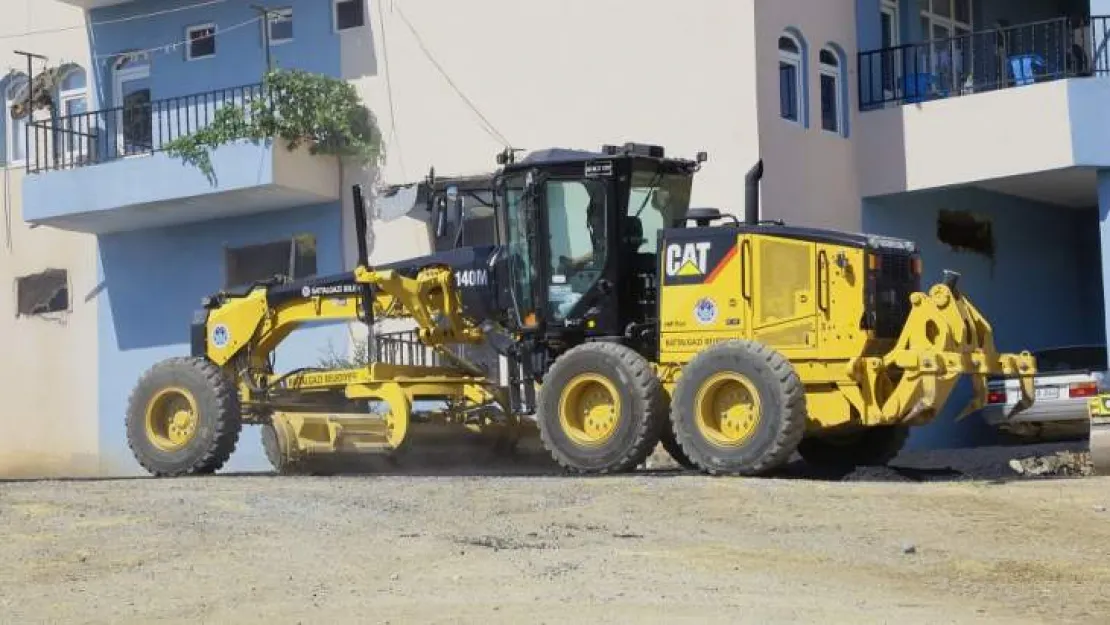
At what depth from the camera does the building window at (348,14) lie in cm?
2712

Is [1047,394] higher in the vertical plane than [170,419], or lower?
lower

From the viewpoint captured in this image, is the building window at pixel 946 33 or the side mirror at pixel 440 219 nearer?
the side mirror at pixel 440 219

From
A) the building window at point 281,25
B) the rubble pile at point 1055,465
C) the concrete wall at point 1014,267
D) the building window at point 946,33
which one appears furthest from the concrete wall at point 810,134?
the building window at point 281,25

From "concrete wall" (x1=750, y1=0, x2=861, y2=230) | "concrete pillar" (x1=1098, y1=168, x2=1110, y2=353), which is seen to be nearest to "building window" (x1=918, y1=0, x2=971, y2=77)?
"concrete wall" (x1=750, y1=0, x2=861, y2=230)

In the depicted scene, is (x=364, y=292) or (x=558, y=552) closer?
(x=558, y=552)

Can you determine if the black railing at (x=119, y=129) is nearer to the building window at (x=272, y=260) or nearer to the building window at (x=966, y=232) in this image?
the building window at (x=272, y=260)

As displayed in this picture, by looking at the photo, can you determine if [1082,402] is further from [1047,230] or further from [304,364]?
[304,364]

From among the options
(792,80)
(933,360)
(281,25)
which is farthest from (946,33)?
(933,360)

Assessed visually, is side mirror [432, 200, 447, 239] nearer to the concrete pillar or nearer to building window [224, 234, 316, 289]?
building window [224, 234, 316, 289]

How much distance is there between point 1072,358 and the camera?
2455cm

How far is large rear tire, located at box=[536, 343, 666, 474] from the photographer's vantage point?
672 inches

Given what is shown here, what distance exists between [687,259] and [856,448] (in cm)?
271

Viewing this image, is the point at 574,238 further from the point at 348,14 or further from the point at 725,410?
the point at 348,14

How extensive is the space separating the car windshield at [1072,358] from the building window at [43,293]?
14.9 meters
